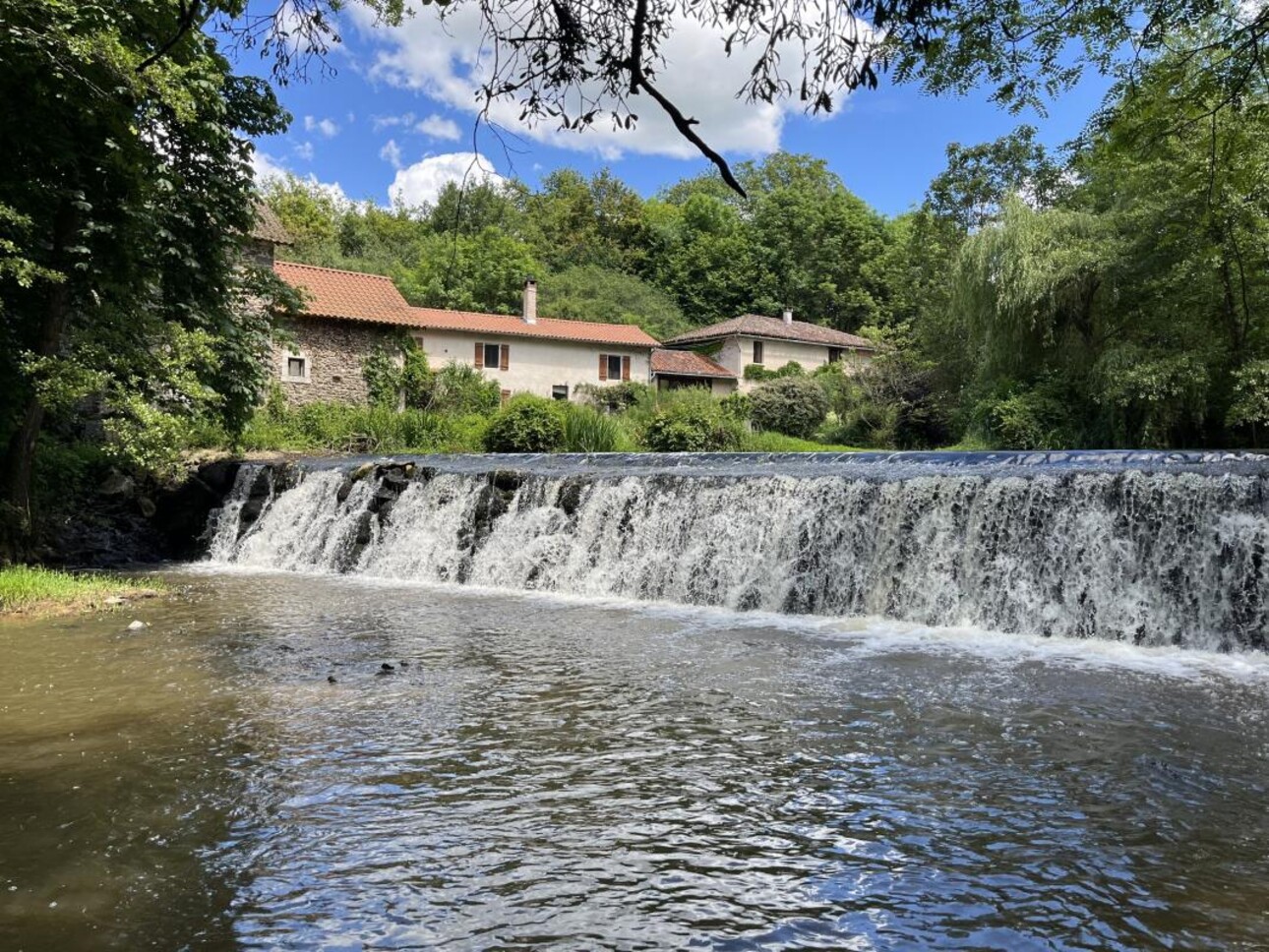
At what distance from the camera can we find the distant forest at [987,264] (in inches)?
640

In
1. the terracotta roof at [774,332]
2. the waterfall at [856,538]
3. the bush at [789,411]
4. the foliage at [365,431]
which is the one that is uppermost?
the terracotta roof at [774,332]

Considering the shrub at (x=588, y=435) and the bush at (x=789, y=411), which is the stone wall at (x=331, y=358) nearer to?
the shrub at (x=588, y=435)

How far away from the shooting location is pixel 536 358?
119 ft

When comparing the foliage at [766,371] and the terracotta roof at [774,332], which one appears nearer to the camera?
the foliage at [766,371]

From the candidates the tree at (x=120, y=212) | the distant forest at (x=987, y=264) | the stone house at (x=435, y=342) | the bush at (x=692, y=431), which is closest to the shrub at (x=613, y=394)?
the stone house at (x=435, y=342)

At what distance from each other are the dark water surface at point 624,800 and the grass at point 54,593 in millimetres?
1885

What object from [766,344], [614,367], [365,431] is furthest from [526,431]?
[766,344]

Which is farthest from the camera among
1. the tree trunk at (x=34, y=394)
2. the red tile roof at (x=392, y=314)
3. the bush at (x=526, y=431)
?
the red tile roof at (x=392, y=314)

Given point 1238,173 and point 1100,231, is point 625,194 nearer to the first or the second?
point 1100,231

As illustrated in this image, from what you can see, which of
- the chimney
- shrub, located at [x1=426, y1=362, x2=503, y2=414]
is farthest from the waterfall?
the chimney

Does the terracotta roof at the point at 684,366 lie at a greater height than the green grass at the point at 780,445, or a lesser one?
greater

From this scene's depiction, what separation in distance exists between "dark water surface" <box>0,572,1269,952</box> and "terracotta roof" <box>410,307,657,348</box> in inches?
1096

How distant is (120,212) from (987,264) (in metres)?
20.5

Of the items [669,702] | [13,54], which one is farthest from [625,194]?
[669,702]
